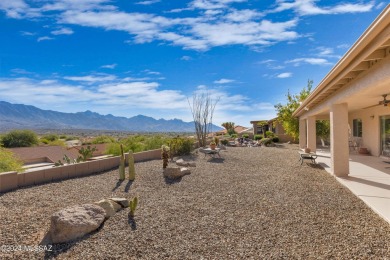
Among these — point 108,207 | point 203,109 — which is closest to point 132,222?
point 108,207

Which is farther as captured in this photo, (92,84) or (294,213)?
(92,84)

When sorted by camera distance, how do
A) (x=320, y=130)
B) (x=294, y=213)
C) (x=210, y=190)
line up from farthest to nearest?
(x=320, y=130)
(x=210, y=190)
(x=294, y=213)

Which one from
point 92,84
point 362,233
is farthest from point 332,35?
point 92,84

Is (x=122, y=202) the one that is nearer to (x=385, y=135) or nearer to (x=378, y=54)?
(x=378, y=54)

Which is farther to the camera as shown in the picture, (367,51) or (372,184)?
(372,184)

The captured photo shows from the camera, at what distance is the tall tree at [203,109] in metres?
22.2

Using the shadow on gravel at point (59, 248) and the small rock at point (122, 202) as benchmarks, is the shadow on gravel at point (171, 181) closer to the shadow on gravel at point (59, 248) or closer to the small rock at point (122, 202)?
the small rock at point (122, 202)

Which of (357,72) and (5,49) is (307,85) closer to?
(357,72)

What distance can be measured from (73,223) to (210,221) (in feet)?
8.41

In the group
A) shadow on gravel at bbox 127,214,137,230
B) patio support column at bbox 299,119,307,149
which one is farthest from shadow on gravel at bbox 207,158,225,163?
patio support column at bbox 299,119,307,149

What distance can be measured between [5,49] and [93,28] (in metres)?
11.4

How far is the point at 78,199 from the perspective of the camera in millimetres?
6738

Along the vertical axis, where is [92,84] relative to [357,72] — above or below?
Answer: above

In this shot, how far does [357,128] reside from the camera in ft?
63.6
